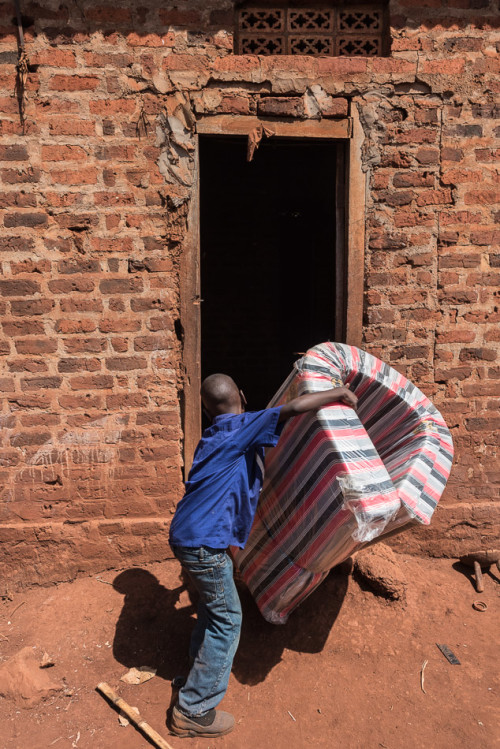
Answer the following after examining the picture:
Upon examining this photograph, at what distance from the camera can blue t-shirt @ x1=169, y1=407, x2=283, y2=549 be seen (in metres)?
2.56

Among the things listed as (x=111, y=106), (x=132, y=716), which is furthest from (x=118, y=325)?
(x=132, y=716)

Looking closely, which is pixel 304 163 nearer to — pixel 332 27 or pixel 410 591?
pixel 332 27

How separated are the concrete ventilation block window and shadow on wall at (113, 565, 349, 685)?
3.41 meters

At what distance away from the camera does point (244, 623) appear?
3373mm

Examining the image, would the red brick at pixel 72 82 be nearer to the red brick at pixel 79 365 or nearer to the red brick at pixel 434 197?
the red brick at pixel 79 365

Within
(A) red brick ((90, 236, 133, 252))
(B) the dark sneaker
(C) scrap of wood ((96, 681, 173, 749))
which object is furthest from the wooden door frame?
(B) the dark sneaker

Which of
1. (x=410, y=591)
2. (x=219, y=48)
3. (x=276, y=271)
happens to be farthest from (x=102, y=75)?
(x=276, y=271)

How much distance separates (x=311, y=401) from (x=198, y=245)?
63.1 inches

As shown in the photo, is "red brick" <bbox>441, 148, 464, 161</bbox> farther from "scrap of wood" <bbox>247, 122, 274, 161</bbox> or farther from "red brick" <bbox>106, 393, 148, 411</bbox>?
"red brick" <bbox>106, 393, 148, 411</bbox>

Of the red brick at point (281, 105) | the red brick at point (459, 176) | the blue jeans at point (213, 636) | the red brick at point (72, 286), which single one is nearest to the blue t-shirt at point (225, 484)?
the blue jeans at point (213, 636)

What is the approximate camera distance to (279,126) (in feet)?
11.5

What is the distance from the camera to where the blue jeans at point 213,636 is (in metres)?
2.65

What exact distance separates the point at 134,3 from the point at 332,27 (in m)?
1.26

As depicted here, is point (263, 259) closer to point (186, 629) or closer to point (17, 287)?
point (17, 287)
